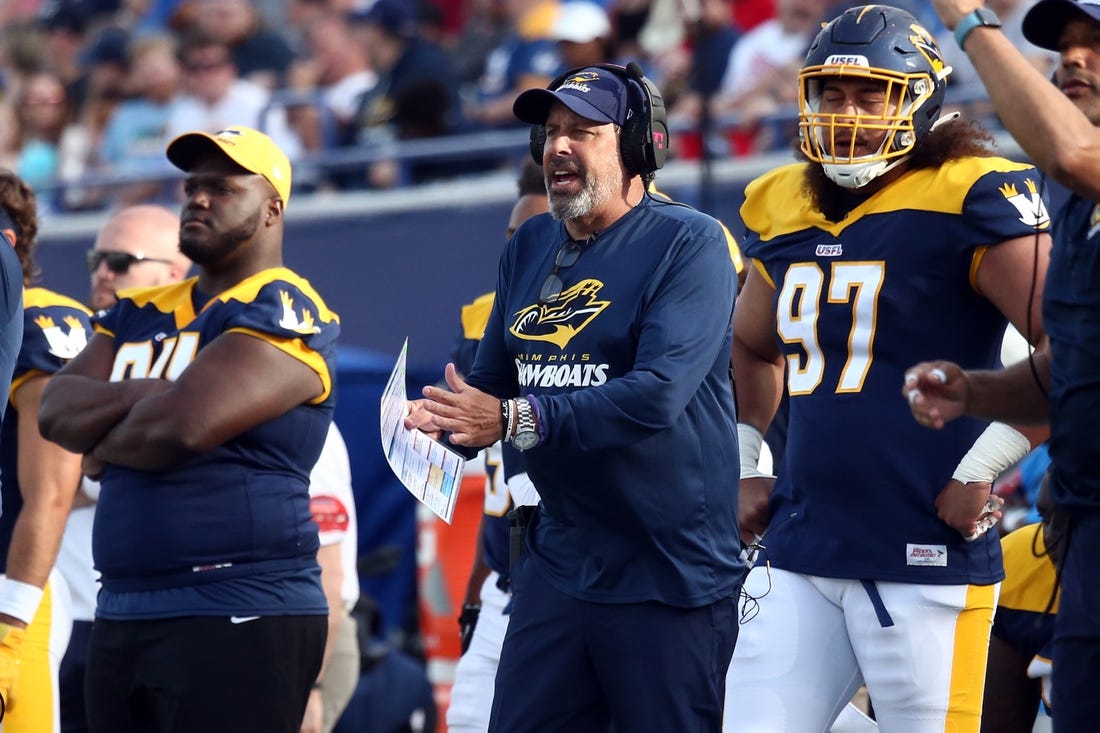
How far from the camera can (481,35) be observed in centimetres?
1190

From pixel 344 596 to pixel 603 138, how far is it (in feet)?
8.13

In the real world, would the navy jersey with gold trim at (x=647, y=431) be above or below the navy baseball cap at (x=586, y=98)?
below

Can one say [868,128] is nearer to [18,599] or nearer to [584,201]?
[584,201]

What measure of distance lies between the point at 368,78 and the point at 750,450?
7.89 metres

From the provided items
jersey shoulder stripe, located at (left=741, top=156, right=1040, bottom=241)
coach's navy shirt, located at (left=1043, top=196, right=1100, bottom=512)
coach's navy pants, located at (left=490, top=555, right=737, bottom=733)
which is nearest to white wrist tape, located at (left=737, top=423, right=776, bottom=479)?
jersey shoulder stripe, located at (left=741, top=156, right=1040, bottom=241)

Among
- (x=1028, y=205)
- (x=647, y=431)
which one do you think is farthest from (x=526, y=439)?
(x=1028, y=205)

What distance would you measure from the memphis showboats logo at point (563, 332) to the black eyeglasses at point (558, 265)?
0.06ft

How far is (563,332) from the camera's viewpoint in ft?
13.3

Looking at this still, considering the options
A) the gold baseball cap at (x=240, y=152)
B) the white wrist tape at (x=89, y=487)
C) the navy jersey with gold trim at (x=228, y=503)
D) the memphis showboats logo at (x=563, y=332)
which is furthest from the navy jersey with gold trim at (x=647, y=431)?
the white wrist tape at (x=89, y=487)

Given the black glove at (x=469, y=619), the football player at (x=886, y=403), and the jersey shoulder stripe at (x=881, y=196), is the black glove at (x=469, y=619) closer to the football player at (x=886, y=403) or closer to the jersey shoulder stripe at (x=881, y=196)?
the football player at (x=886, y=403)

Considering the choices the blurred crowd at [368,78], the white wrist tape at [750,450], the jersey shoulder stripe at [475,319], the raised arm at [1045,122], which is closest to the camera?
the raised arm at [1045,122]

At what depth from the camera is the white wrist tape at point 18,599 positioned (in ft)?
16.4

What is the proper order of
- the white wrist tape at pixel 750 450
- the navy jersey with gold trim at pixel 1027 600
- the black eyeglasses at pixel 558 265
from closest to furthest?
the black eyeglasses at pixel 558 265, the white wrist tape at pixel 750 450, the navy jersey with gold trim at pixel 1027 600

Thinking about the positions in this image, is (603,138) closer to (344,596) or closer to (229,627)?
(229,627)
